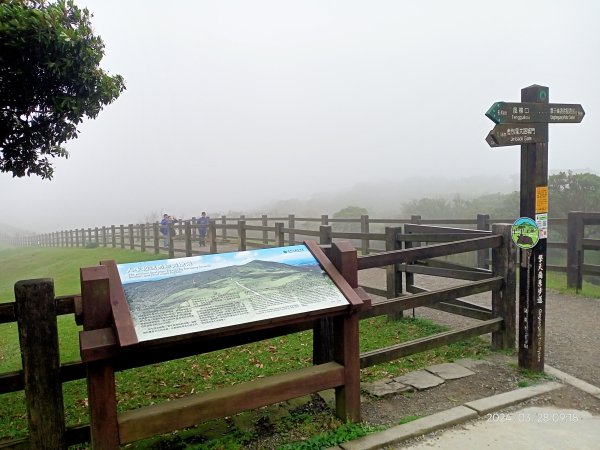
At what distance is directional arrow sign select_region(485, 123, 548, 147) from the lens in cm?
409

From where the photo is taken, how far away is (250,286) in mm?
3287

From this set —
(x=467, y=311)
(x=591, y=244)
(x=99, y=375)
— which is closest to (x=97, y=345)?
(x=99, y=375)

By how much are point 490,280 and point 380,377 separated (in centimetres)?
159

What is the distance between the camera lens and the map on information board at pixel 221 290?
9.45 ft

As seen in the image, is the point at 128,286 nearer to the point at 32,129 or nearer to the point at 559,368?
the point at 32,129

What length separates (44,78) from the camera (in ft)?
14.6

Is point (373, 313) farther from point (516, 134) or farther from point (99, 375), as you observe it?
point (99, 375)

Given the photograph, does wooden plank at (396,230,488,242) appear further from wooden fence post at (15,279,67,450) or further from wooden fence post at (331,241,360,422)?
wooden fence post at (15,279,67,450)

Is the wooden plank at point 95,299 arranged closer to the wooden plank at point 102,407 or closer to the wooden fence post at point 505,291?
the wooden plank at point 102,407

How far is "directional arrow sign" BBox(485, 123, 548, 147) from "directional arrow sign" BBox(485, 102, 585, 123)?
45 mm

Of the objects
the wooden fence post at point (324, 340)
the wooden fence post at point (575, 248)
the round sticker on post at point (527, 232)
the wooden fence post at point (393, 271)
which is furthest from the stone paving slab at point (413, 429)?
the wooden fence post at point (575, 248)

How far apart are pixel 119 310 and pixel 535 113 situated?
12.7 feet

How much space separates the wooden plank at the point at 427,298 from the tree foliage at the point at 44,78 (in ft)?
11.5

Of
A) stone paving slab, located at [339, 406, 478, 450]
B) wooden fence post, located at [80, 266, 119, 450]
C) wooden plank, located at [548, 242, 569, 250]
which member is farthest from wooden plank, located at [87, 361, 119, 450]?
wooden plank, located at [548, 242, 569, 250]
